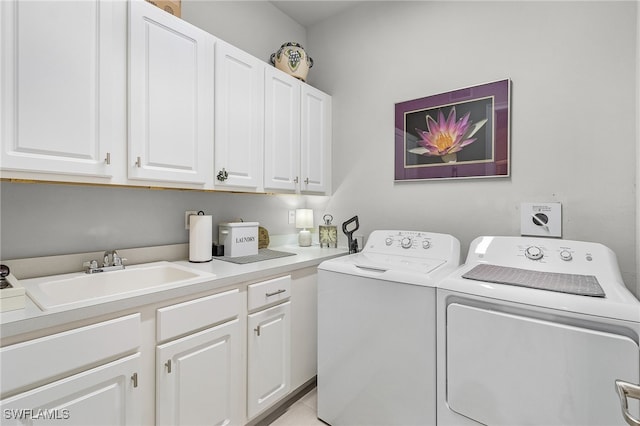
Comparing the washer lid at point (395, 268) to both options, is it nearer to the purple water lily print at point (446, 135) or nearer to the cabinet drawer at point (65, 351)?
the purple water lily print at point (446, 135)

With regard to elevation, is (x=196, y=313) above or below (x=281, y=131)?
below

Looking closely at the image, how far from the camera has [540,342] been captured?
3.61 ft

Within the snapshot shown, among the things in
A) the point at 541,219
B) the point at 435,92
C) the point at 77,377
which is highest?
the point at 435,92

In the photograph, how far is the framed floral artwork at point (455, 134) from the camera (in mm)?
1866

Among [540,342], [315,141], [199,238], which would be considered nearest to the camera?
[540,342]

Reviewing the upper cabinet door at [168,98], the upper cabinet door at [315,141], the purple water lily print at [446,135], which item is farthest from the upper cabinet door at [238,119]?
the purple water lily print at [446,135]

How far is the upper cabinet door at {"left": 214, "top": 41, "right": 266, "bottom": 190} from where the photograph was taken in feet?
5.78

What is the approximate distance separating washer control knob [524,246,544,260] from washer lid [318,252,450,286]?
14.0 inches

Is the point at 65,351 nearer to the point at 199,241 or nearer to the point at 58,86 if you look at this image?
the point at 199,241

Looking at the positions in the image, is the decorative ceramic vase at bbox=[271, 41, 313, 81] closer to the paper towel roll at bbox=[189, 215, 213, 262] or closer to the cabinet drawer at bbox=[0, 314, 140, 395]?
the paper towel roll at bbox=[189, 215, 213, 262]

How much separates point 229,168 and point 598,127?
6.58 ft

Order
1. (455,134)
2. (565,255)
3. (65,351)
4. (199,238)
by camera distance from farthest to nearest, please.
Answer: (455,134) < (199,238) < (565,255) < (65,351)

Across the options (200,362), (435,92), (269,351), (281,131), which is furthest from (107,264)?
(435,92)

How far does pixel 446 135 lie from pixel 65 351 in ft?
7.25
